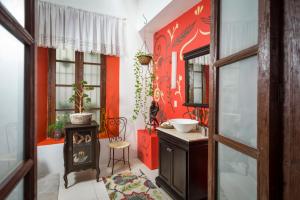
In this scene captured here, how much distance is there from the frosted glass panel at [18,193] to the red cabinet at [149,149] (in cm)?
240

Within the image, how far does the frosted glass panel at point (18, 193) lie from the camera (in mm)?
710

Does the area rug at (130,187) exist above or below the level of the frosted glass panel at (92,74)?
below

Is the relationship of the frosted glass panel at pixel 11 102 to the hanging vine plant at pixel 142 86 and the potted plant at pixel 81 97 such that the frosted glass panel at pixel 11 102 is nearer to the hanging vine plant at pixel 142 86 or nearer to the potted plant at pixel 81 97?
the potted plant at pixel 81 97

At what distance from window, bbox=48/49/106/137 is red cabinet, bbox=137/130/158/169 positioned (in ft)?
3.18

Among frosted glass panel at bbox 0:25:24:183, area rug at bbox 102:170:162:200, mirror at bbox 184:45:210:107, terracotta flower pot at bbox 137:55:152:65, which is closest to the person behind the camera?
frosted glass panel at bbox 0:25:24:183

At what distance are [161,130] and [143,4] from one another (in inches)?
98.2

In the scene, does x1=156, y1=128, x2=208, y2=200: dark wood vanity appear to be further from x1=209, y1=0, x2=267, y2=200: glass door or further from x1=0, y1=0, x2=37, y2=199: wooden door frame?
x1=0, y1=0, x2=37, y2=199: wooden door frame

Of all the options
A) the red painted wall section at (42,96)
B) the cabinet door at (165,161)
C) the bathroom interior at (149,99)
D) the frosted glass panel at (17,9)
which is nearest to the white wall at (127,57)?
the bathroom interior at (149,99)

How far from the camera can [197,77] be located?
2.64 m

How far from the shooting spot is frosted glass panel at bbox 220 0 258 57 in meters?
0.89

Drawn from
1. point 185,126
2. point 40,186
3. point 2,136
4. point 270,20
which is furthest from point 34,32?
point 40,186

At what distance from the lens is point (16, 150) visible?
30.4 inches

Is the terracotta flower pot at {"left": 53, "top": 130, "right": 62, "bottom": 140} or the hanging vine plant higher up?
the hanging vine plant

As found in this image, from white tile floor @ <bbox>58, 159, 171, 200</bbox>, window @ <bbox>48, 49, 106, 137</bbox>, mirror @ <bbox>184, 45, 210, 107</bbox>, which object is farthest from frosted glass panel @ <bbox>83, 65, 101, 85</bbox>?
mirror @ <bbox>184, 45, 210, 107</bbox>
